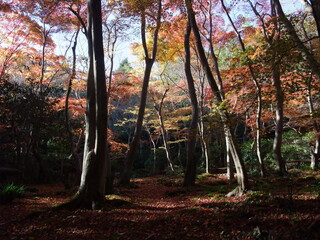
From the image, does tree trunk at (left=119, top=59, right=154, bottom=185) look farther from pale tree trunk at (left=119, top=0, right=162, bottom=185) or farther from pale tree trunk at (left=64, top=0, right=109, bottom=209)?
pale tree trunk at (left=64, top=0, right=109, bottom=209)

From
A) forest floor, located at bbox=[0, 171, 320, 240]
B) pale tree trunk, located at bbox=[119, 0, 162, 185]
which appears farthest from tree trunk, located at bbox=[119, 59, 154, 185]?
forest floor, located at bbox=[0, 171, 320, 240]

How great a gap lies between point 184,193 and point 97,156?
157 inches

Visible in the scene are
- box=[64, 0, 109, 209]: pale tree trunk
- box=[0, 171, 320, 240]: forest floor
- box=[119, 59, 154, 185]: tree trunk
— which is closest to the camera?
box=[0, 171, 320, 240]: forest floor

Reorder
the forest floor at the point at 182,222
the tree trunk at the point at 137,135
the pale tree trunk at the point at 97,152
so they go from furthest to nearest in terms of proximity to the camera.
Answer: the tree trunk at the point at 137,135 → the pale tree trunk at the point at 97,152 → the forest floor at the point at 182,222

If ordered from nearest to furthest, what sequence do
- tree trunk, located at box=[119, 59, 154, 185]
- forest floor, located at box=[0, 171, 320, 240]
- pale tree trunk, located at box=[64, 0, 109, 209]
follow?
forest floor, located at box=[0, 171, 320, 240] → pale tree trunk, located at box=[64, 0, 109, 209] → tree trunk, located at box=[119, 59, 154, 185]

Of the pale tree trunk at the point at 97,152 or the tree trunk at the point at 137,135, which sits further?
the tree trunk at the point at 137,135

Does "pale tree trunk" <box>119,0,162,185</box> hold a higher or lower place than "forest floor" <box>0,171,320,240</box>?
higher

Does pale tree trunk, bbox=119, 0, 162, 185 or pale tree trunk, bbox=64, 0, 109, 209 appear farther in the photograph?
pale tree trunk, bbox=119, 0, 162, 185

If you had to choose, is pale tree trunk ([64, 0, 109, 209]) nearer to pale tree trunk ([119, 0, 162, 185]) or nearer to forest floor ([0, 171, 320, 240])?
forest floor ([0, 171, 320, 240])

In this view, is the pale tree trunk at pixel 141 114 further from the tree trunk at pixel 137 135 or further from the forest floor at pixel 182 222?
the forest floor at pixel 182 222

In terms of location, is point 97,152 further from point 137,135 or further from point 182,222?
point 137,135

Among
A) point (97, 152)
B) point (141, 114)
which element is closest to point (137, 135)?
point (141, 114)

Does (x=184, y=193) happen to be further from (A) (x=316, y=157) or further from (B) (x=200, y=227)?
(A) (x=316, y=157)

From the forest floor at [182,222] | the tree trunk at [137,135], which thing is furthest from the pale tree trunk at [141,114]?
the forest floor at [182,222]
